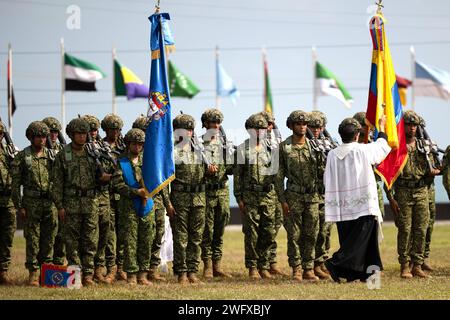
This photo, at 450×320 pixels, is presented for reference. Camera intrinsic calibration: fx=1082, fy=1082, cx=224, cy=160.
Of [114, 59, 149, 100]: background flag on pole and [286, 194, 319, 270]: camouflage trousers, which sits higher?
Result: [114, 59, 149, 100]: background flag on pole

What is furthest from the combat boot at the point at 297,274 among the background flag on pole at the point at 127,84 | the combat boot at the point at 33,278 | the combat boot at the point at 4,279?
the background flag on pole at the point at 127,84

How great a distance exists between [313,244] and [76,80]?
21.2 m

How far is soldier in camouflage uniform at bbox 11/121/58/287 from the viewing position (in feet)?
53.9

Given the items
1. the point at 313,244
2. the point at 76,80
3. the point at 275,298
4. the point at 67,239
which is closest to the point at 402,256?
the point at 313,244

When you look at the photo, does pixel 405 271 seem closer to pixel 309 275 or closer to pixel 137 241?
pixel 309 275

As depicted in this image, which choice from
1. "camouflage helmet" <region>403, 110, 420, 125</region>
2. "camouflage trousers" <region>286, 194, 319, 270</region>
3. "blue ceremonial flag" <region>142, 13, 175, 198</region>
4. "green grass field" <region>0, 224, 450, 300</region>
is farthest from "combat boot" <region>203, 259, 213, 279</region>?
"camouflage helmet" <region>403, 110, 420, 125</region>

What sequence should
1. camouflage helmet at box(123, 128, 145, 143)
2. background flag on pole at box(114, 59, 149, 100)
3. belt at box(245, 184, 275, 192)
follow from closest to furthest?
camouflage helmet at box(123, 128, 145, 143), belt at box(245, 184, 275, 192), background flag on pole at box(114, 59, 149, 100)

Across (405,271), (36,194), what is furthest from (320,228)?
(36,194)

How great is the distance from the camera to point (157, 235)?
54.6 feet

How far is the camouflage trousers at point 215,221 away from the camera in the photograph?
56.7ft

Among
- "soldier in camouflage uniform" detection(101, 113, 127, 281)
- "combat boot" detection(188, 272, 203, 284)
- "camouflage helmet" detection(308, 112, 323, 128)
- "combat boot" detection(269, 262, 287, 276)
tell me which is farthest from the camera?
"combat boot" detection(269, 262, 287, 276)

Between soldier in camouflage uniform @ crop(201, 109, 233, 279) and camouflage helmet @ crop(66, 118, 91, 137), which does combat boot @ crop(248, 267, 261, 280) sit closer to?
soldier in camouflage uniform @ crop(201, 109, 233, 279)

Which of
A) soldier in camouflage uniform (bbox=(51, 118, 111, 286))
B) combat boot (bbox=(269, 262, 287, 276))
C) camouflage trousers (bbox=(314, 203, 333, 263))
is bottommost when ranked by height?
combat boot (bbox=(269, 262, 287, 276))

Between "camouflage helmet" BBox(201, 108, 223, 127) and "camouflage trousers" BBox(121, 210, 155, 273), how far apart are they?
209 centimetres
